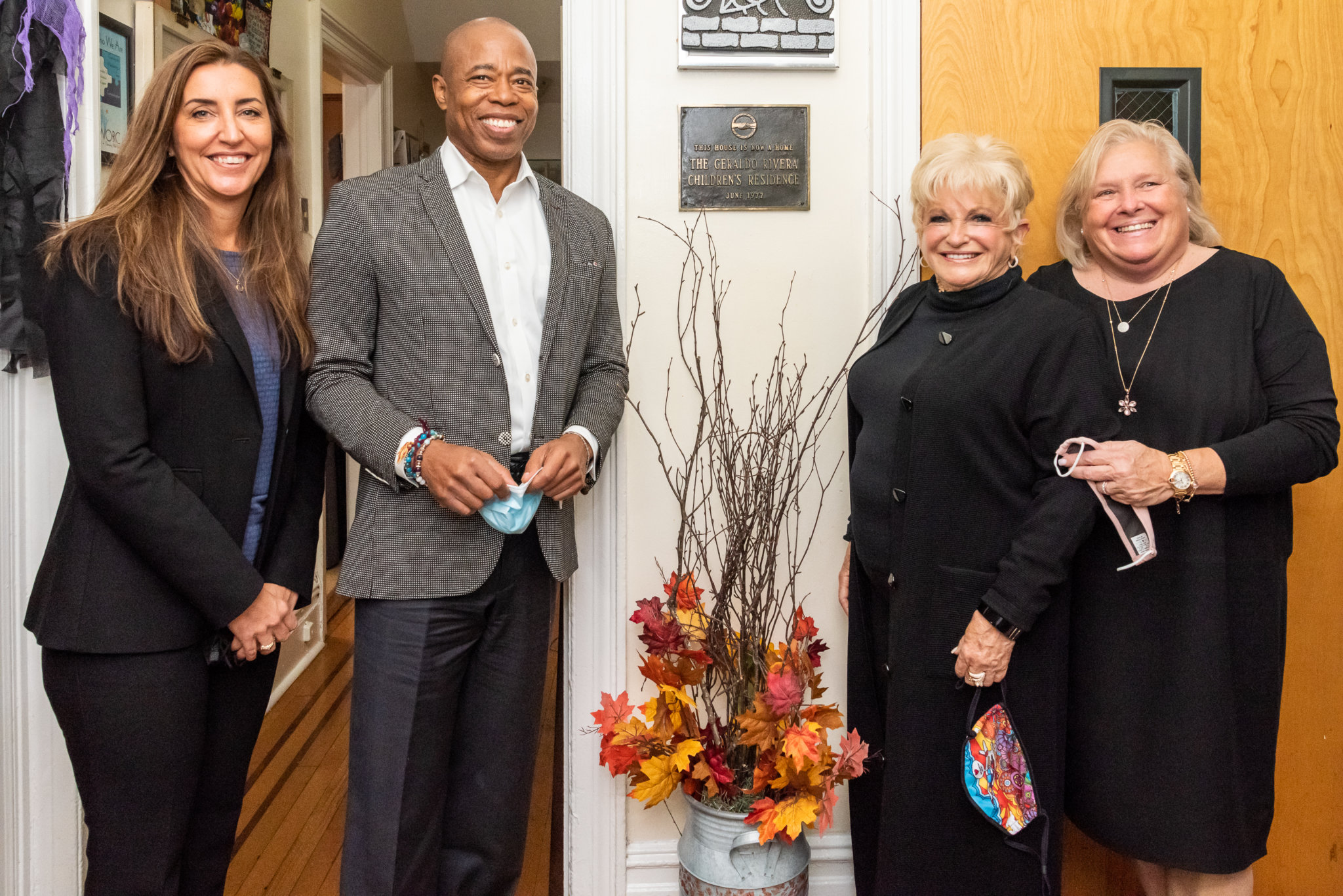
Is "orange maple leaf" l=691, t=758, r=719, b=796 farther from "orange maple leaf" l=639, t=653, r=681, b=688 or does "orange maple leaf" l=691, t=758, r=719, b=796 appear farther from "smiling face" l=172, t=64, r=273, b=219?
"smiling face" l=172, t=64, r=273, b=219

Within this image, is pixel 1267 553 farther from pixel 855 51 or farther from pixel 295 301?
pixel 295 301

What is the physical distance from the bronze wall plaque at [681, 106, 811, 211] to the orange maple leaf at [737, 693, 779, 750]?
3.36 ft

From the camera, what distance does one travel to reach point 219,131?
1431 mm

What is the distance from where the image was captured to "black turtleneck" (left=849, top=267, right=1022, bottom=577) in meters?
1.60

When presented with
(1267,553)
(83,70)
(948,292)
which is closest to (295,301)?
(83,70)

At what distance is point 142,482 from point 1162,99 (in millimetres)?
2104

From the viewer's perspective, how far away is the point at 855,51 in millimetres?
2006

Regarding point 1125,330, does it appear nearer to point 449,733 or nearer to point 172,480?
point 449,733

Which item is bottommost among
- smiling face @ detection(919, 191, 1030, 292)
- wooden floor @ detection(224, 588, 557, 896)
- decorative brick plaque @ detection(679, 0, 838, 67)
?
wooden floor @ detection(224, 588, 557, 896)

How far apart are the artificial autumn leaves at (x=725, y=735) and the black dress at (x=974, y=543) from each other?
0.16 m

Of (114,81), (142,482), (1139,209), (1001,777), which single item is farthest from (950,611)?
(114,81)

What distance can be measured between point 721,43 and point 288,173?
0.93 meters

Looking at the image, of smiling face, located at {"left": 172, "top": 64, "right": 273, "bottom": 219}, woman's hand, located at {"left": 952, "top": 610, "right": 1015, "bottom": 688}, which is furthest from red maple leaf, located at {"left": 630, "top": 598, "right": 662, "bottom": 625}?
smiling face, located at {"left": 172, "top": 64, "right": 273, "bottom": 219}

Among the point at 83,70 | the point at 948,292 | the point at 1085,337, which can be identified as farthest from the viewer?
the point at 83,70
